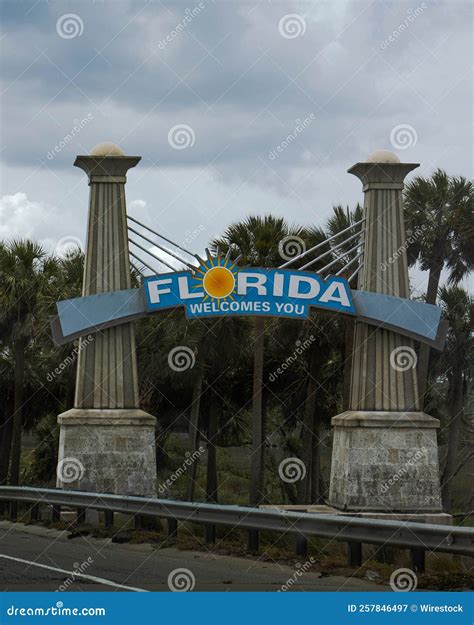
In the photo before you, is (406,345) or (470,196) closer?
(406,345)

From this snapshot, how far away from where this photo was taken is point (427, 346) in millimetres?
32000

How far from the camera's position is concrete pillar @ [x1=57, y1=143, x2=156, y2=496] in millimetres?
23984

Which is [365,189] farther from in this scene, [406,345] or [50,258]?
[50,258]

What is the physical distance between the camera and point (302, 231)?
105 feet

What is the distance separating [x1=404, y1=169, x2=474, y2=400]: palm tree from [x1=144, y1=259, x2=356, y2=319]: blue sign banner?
992cm

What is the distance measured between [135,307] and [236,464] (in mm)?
39727

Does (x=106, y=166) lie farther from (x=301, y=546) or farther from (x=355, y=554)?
(x=355, y=554)

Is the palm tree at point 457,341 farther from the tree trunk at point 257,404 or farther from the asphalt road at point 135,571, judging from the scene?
the asphalt road at point 135,571

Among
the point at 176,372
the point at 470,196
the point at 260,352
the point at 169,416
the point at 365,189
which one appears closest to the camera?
the point at 365,189

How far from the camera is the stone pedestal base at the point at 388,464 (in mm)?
24031

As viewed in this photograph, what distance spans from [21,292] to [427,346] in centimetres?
1327

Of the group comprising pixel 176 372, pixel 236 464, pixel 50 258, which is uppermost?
pixel 50 258

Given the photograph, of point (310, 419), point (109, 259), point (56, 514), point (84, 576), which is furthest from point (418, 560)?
point (310, 419)

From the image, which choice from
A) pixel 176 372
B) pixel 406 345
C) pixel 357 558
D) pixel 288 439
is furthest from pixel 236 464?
pixel 357 558
